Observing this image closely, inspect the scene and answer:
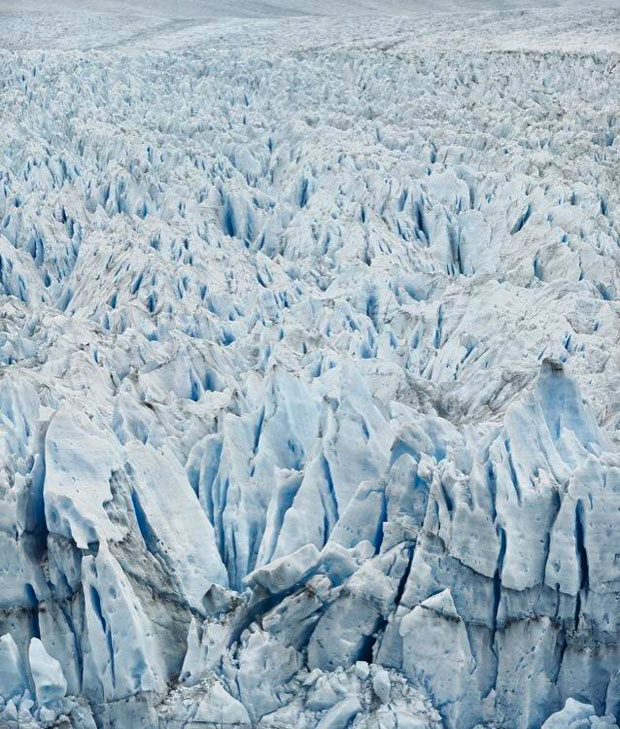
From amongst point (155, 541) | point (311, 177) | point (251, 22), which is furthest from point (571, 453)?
point (251, 22)

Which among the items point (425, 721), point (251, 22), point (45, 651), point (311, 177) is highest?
point (251, 22)

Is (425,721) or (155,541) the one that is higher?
(155,541)

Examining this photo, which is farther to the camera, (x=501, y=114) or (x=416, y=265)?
(x=501, y=114)

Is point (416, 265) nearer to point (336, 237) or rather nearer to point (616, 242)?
point (336, 237)

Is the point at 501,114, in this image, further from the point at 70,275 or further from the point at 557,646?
the point at 557,646

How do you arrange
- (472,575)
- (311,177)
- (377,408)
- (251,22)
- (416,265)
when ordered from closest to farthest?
(472,575), (377,408), (416,265), (311,177), (251,22)

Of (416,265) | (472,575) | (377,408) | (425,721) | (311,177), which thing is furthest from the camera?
(311,177)

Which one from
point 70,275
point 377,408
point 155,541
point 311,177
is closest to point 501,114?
point 311,177
